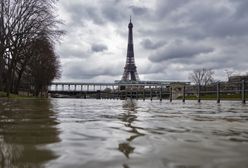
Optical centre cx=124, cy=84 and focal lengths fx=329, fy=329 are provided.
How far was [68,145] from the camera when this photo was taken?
7.80ft

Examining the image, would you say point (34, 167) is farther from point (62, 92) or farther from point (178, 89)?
point (62, 92)

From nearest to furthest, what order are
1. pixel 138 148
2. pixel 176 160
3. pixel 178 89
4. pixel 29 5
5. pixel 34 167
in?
pixel 34 167 → pixel 176 160 → pixel 138 148 → pixel 178 89 → pixel 29 5

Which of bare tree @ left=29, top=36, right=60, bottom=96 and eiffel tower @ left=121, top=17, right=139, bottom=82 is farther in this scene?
eiffel tower @ left=121, top=17, right=139, bottom=82

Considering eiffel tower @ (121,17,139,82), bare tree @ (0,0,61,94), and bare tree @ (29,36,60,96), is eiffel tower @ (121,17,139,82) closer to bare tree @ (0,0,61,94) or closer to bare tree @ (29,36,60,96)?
bare tree @ (29,36,60,96)

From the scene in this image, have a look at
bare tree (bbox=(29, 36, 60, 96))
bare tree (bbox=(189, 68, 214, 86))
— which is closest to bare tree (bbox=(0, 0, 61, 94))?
bare tree (bbox=(29, 36, 60, 96))

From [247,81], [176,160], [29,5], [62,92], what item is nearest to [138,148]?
[176,160]

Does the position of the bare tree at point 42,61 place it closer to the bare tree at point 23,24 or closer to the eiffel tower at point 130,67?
the bare tree at point 23,24

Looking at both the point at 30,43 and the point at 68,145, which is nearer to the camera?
the point at 68,145

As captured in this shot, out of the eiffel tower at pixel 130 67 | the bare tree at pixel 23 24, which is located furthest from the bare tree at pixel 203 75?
the bare tree at pixel 23 24

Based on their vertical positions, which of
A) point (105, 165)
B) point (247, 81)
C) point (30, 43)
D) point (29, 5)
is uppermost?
point (29, 5)

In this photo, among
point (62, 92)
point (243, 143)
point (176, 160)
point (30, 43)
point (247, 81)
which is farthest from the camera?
point (62, 92)

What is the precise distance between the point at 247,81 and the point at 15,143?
11376 millimetres

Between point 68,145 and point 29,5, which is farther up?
point 29,5

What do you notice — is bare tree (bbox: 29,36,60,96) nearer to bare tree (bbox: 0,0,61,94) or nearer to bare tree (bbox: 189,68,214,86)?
bare tree (bbox: 0,0,61,94)
